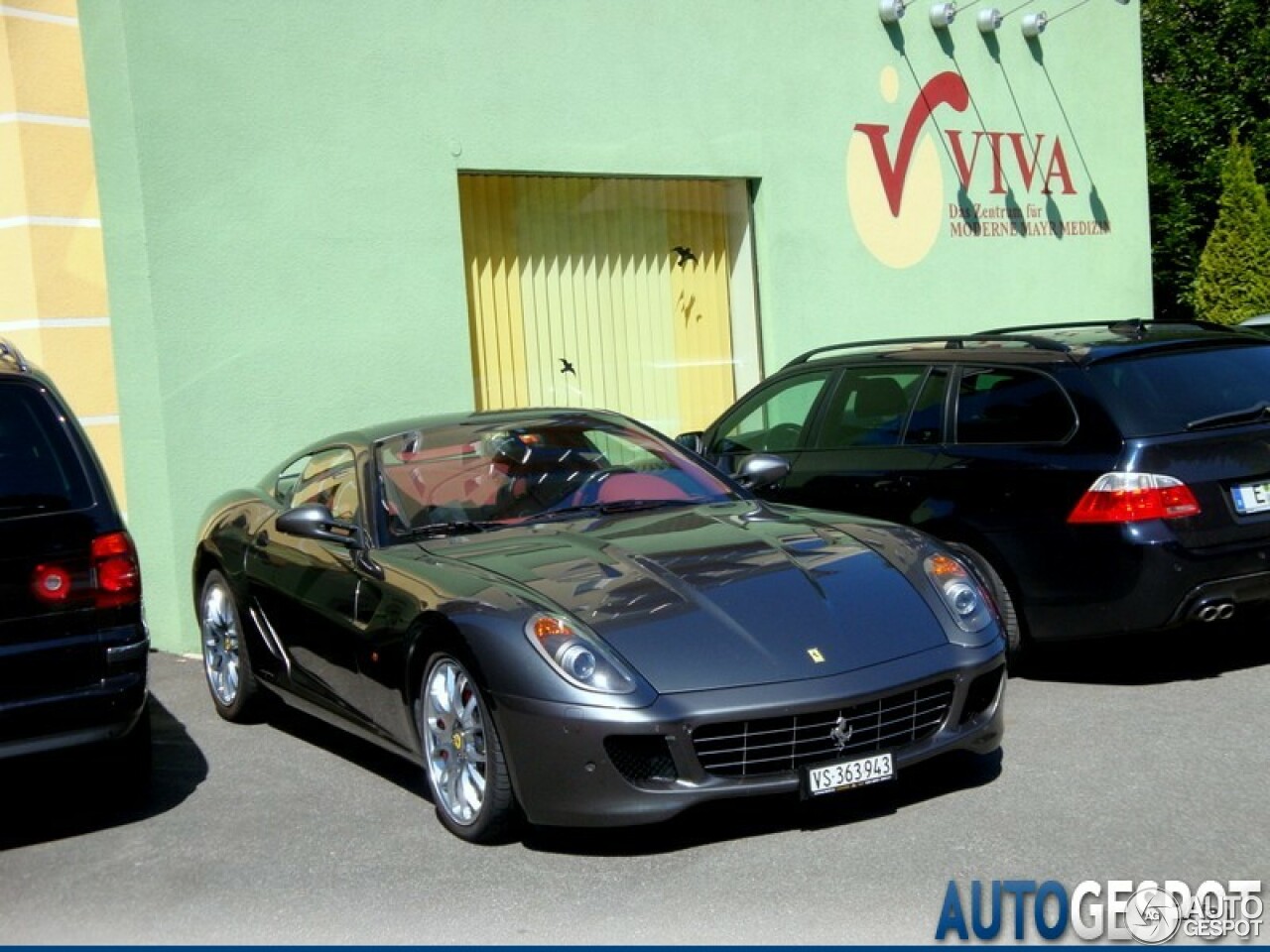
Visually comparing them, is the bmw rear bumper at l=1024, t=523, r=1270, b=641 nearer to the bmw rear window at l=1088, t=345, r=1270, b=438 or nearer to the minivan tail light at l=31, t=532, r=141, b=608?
the bmw rear window at l=1088, t=345, r=1270, b=438

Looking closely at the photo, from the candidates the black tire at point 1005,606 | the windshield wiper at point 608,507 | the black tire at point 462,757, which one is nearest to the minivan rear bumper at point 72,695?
the black tire at point 462,757

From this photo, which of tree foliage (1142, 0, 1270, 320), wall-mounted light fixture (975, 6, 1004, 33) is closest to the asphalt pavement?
wall-mounted light fixture (975, 6, 1004, 33)

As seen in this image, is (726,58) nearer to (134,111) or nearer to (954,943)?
(134,111)

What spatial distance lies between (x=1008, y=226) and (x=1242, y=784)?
987 cm

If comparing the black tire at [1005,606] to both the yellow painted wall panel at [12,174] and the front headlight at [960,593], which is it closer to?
the front headlight at [960,593]

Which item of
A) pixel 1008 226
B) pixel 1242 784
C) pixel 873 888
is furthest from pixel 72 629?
pixel 1008 226

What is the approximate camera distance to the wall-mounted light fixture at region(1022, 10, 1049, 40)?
15211 mm

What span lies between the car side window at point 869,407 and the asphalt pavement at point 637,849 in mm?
1860

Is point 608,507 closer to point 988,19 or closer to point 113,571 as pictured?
point 113,571

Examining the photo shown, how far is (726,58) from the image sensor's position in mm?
12430

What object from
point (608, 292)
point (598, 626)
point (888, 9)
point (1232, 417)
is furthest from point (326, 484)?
point (888, 9)

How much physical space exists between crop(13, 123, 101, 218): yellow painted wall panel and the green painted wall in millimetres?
111

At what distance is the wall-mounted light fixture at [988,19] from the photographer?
1479 centimetres

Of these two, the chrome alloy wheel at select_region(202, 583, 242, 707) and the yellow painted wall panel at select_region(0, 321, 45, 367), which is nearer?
the chrome alloy wheel at select_region(202, 583, 242, 707)
